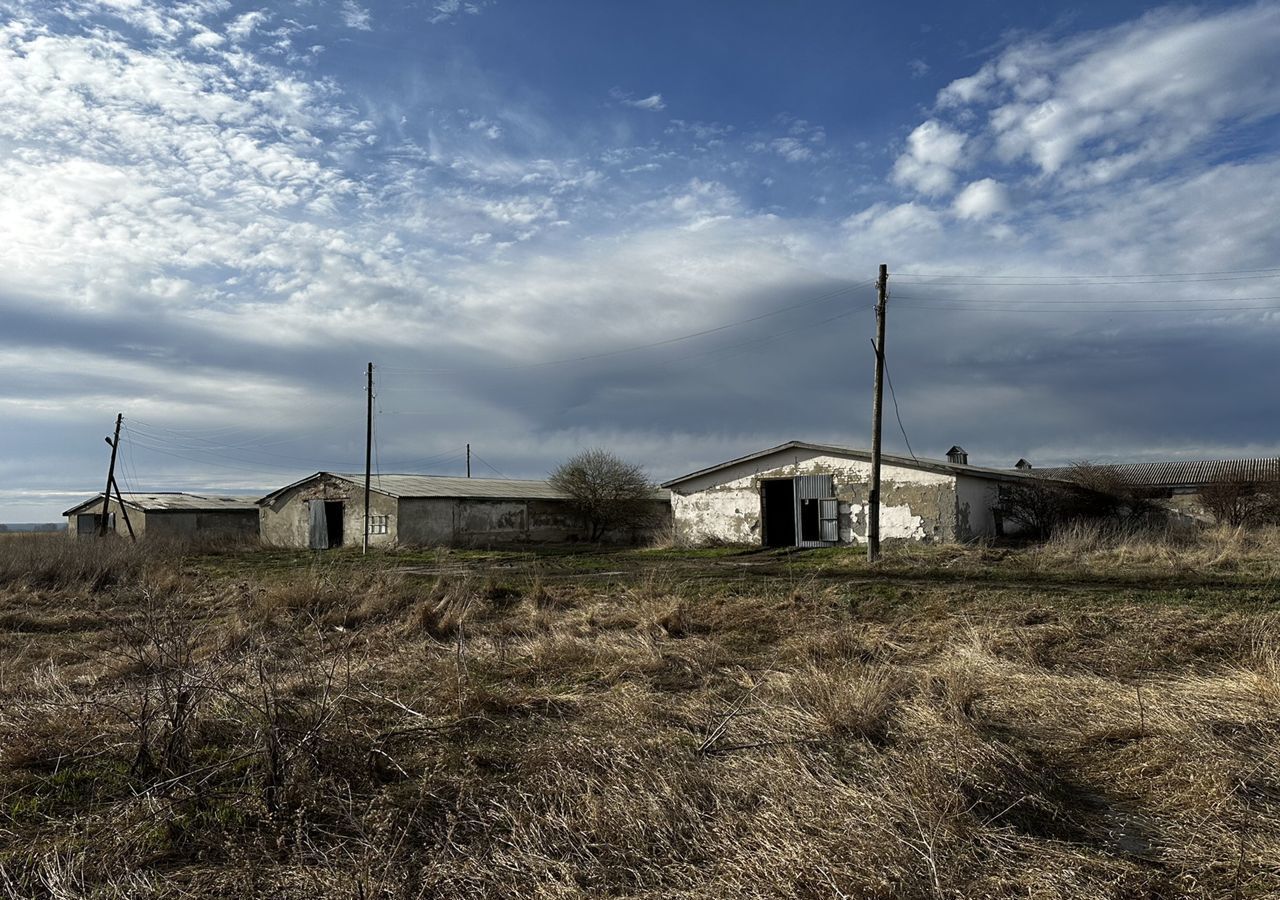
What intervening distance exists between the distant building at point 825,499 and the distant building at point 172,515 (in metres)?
21.7

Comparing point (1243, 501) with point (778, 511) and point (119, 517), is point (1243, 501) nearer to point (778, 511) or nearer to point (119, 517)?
point (778, 511)

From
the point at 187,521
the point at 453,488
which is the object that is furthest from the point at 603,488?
the point at 187,521

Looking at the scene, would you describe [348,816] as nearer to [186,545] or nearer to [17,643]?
[17,643]

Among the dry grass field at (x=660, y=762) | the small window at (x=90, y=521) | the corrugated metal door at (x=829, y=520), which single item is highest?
the small window at (x=90, y=521)

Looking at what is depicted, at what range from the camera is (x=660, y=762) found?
195 inches

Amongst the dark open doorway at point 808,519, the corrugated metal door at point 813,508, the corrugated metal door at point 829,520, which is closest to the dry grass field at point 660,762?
the corrugated metal door at point 829,520

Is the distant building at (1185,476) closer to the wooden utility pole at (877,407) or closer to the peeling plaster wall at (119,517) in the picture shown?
the wooden utility pole at (877,407)

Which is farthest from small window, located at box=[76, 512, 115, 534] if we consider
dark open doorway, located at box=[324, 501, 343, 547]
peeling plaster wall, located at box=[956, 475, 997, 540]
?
peeling plaster wall, located at box=[956, 475, 997, 540]

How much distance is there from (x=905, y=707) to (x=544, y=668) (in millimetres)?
3562

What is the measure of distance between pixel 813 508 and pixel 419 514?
1398 cm

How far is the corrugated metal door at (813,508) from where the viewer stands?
24938 mm

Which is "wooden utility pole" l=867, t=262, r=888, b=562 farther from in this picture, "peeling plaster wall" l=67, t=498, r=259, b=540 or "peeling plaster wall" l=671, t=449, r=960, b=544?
"peeling plaster wall" l=67, t=498, r=259, b=540

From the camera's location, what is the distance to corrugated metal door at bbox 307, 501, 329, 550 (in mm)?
33000

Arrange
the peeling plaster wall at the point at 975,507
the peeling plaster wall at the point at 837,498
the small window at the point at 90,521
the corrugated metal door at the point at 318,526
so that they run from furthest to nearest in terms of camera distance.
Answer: the small window at the point at 90,521, the corrugated metal door at the point at 318,526, the peeling plaster wall at the point at 837,498, the peeling plaster wall at the point at 975,507
